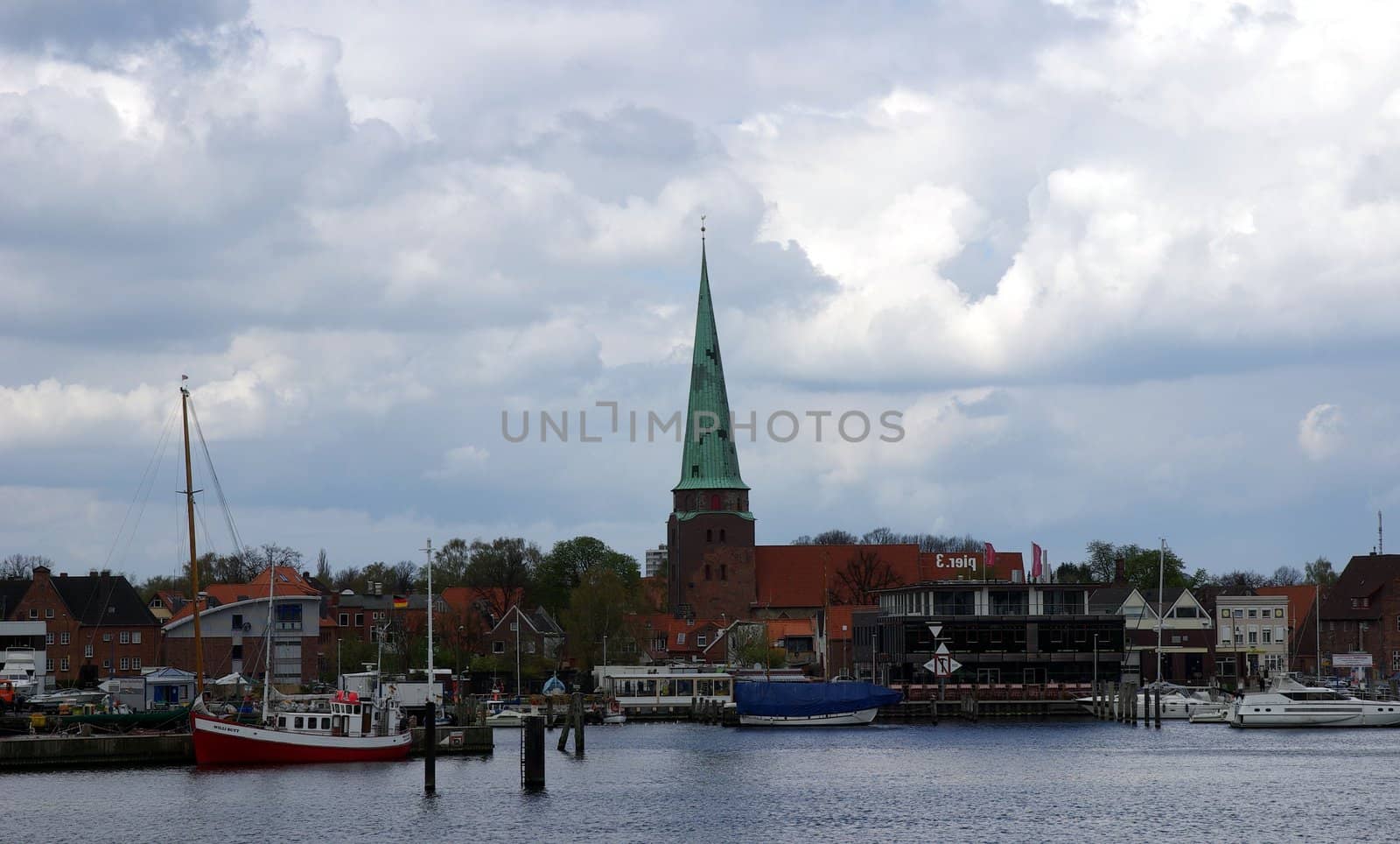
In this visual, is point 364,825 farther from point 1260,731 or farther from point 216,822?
point 1260,731

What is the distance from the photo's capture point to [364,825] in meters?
62.0

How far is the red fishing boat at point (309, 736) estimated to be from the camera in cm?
7881

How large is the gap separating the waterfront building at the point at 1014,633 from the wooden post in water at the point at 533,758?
2086 inches

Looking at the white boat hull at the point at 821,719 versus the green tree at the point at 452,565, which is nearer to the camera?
the white boat hull at the point at 821,719

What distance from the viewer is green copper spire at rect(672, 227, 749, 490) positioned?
550 ft

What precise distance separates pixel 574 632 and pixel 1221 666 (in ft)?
184

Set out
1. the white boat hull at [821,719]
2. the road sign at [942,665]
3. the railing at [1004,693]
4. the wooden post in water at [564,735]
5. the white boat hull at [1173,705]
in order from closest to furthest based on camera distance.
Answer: the wooden post in water at [564,735], the white boat hull at [821,719], the road sign at [942,665], the white boat hull at [1173,705], the railing at [1004,693]

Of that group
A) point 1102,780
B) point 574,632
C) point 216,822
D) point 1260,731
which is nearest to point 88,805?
point 216,822

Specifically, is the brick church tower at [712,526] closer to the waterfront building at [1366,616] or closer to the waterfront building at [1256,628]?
the waterfront building at [1256,628]

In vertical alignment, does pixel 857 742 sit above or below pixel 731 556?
below

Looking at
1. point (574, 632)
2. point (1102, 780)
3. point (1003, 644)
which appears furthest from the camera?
point (574, 632)

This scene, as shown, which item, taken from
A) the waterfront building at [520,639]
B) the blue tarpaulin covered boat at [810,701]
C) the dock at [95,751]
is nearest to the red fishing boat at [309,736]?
the dock at [95,751]

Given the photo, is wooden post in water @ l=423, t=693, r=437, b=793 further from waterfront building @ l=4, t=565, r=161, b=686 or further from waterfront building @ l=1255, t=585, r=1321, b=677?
waterfront building @ l=1255, t=585, r=1321, b=677

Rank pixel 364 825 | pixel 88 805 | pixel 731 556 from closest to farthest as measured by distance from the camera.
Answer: pixel 364 825, pixel 88 805, pixel 731 556
